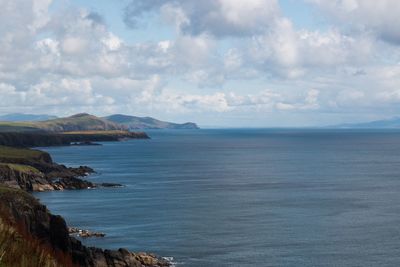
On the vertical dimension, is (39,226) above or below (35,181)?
above

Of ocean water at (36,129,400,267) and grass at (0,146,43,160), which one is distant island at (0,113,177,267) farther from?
ocean water at (36,129,400,267)

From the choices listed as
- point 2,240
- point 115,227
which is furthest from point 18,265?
point 115,227

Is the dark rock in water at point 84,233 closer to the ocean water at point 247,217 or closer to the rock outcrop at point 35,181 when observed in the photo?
the ocean water at point 247,217

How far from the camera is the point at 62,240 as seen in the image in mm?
63719

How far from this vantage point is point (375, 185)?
140750 mm

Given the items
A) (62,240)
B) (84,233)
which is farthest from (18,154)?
(62,240)

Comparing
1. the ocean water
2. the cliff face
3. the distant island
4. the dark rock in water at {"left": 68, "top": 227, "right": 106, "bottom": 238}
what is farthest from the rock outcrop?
the cliff face

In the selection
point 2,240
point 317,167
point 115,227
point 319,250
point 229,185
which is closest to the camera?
point 2,240

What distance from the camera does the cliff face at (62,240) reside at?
203ft

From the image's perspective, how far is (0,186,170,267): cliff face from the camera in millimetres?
61750

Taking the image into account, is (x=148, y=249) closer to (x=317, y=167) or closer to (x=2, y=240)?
(x=2, y=240)

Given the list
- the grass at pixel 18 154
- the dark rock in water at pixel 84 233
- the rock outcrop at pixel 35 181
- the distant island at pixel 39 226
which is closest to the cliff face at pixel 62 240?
the distant island at pixel 39 226

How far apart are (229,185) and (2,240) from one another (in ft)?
406

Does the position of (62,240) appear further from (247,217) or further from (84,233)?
(247,217)
